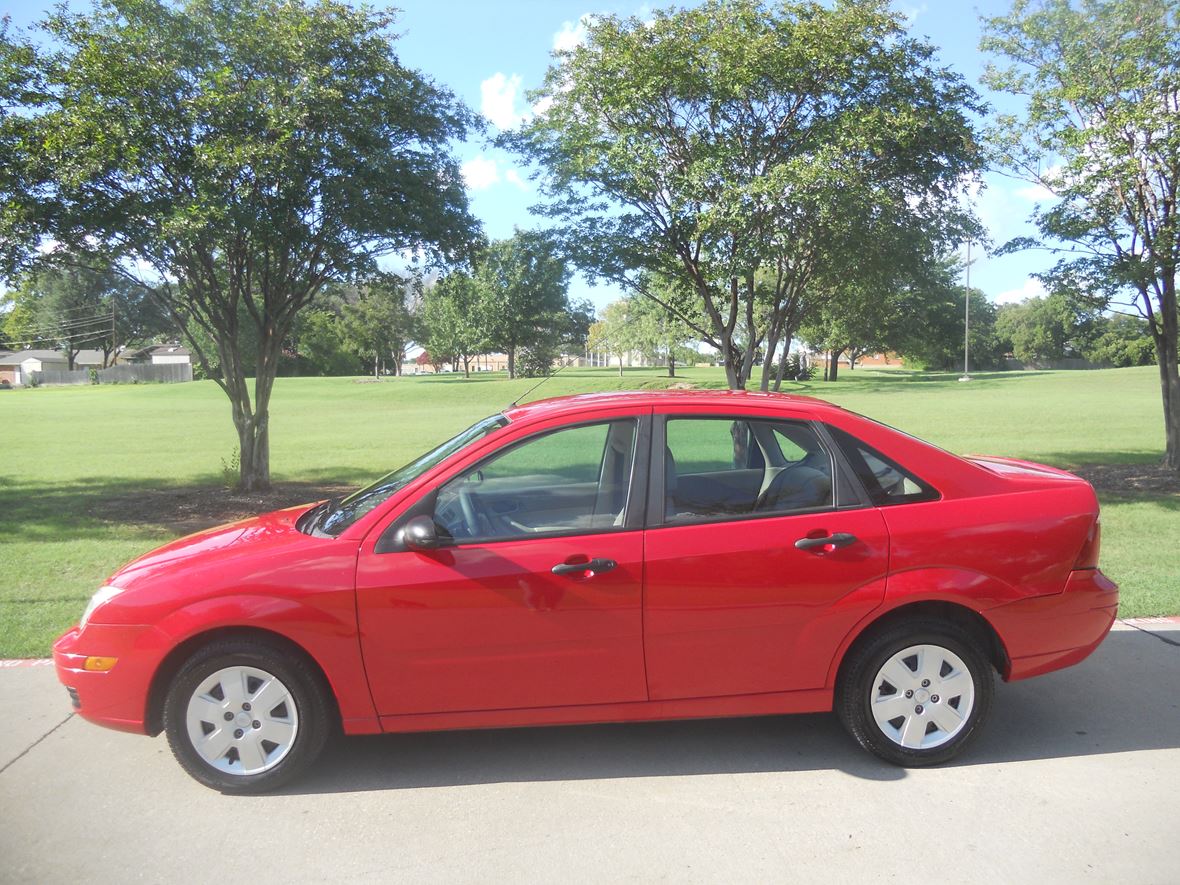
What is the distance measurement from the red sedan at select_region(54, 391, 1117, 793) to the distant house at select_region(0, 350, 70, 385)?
118896 millimetres

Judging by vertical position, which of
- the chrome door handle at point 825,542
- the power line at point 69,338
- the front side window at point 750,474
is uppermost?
the power line at point 69,338

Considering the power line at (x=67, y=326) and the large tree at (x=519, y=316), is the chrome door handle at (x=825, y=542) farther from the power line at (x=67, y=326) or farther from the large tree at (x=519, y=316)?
the power line at (x=67, y=326)

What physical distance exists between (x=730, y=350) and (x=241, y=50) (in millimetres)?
7675

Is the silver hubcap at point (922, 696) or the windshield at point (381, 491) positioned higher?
the windshield at point (381, 491)

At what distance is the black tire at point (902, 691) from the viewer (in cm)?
394

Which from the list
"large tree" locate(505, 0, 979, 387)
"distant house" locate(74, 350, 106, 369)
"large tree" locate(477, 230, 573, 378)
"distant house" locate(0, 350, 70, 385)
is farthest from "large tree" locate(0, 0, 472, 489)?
"distant house" locate(74, 350, 106, 369)

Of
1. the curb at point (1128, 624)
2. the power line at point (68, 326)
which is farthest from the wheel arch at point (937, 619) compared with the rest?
the power line at point (68, 326)

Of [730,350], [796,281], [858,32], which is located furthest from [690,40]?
[730,350]

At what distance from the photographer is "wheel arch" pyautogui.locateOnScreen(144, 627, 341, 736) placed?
3.76m

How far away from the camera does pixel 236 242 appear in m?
11.0

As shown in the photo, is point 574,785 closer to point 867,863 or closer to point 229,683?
point 867,863

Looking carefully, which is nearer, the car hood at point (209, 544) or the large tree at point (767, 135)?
the car hood at point (209, 544)

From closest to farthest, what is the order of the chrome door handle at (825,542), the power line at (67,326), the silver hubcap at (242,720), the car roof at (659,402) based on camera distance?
the silver hubcap at (242,720) < the chrome door handle at (825,542) < the car roof at (659,402) < the power line at (67,326)

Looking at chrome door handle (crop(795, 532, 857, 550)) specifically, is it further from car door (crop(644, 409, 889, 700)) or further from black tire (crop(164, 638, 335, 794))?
black tire (crop(164, 638, 335, 794))
